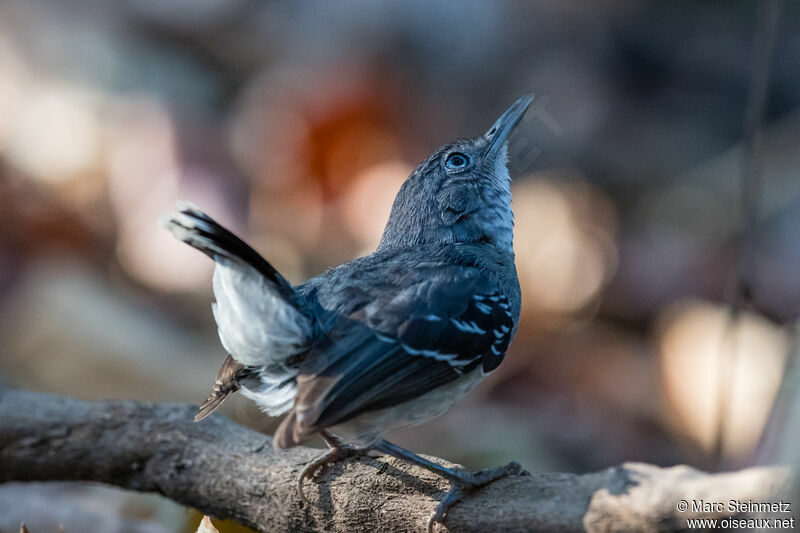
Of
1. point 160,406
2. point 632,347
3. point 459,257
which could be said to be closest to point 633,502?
point 459,257

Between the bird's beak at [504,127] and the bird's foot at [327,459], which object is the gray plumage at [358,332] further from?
the bird's beak at [504,127]

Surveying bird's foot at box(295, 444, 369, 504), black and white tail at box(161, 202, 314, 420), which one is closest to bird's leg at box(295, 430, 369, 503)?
bird's foot at box(295, 444, 369, 504)

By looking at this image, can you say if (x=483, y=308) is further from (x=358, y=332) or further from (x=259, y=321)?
(x=259, y=321)

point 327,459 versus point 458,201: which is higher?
point 458,201

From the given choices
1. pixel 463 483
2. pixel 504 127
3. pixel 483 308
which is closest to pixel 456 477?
pixel 463 483

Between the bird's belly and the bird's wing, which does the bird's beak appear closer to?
the bird's wing

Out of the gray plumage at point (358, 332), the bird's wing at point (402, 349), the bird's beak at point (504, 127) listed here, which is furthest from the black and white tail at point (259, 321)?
the bird's beak at point (504, 127)

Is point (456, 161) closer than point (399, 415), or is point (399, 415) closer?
point (399, 415)
